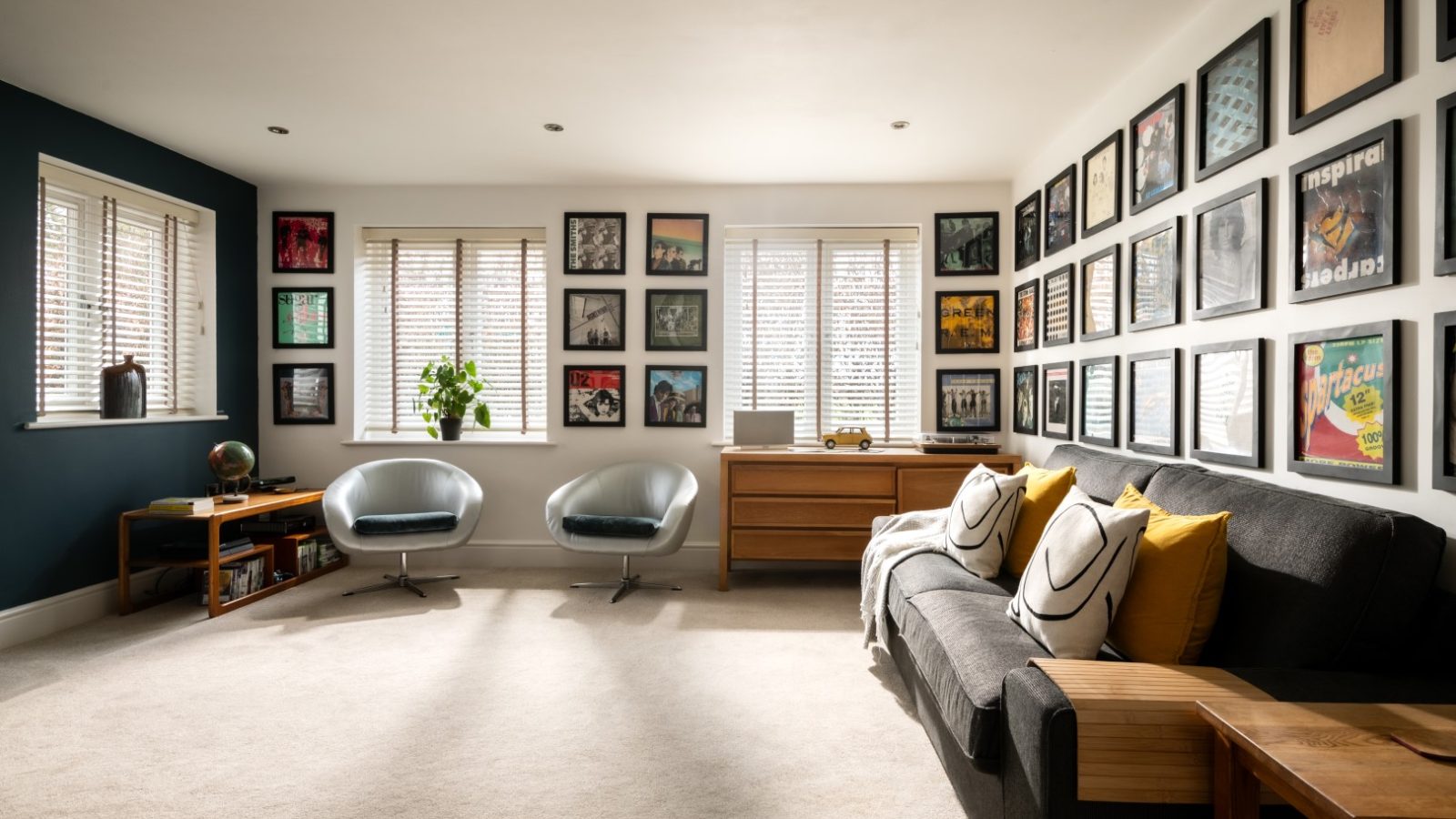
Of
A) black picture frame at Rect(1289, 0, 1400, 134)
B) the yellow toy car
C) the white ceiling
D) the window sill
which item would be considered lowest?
the yellow toy car

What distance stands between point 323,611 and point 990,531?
3.50 metres

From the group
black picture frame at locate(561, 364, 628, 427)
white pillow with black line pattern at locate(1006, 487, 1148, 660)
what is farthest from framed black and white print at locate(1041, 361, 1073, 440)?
black picture frame at locate(561, 364, 628, 427)

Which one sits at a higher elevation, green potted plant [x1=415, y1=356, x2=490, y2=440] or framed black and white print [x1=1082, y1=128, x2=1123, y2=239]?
framed black and white print [x1=1082, y1=128, x2=1123, y2=239]

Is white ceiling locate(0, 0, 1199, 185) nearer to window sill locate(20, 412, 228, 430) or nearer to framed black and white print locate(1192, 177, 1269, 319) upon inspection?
framed black and white print locate(1192, 177, 1269, 319)

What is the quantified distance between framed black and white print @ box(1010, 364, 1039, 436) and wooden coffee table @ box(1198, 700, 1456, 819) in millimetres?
3091

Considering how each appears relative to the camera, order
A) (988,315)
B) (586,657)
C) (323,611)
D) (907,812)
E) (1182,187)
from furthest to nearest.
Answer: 1. (988,315)
2. (323,611)
3. (586,657)
4. (1182,187)
5. (907,812)

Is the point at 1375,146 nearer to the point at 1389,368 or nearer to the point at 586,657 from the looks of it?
the point at 1389,368

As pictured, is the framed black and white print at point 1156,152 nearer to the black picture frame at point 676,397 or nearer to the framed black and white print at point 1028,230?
the framed black and white print at point 1028,230

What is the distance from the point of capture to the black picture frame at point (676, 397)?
5.27 meters

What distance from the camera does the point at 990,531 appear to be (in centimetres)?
303

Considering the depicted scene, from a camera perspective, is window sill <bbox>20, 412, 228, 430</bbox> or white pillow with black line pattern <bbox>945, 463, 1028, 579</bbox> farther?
window sill <bbox>20, 412, 228, 430</bbox>

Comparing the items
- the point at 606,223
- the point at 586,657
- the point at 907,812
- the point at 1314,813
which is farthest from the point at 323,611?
the point at 1314,813

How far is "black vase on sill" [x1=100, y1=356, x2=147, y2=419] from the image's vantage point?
415 centimetres

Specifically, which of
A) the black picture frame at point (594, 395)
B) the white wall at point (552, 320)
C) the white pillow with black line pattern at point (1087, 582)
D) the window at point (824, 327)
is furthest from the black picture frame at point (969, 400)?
the white pillow with black line pattern at point (1087, 582)
